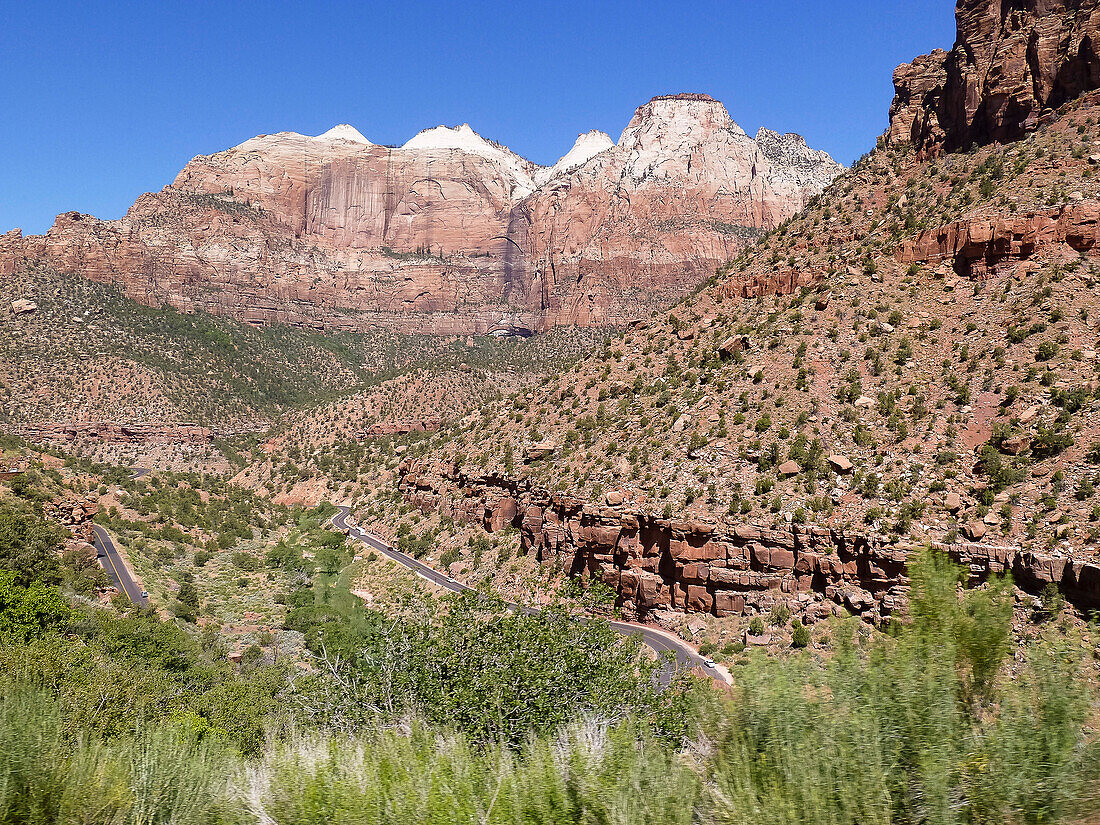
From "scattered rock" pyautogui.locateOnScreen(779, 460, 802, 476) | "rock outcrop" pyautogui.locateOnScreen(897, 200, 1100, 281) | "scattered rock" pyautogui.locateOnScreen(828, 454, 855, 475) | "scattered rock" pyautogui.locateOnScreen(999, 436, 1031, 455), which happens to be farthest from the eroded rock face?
"scattered rock" pyautogui.locateOnScreen(779, 460, 802, 476)

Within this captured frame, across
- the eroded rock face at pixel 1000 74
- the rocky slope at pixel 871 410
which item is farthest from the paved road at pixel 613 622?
the eroded rock face at pixel 1000 74

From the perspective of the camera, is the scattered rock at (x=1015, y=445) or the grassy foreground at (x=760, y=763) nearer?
the grassy foreground at (x=760, y=763)

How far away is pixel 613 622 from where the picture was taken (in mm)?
34000

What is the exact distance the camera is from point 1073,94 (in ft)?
137

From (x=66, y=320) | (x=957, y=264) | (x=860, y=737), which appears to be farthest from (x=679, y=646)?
(x=66, y=320)

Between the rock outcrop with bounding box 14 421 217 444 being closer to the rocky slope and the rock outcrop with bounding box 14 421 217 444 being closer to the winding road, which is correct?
the winding road

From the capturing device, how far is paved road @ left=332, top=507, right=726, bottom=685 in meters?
25.5

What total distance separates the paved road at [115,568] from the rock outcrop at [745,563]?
24.2 m

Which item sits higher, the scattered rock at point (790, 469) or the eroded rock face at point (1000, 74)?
the eroded rock face at point (1000, 74)

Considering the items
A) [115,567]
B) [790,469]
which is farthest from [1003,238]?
[115,567]

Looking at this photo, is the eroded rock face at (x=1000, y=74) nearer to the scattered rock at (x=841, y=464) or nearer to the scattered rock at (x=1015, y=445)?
the scattered rock at (x=1015, y=445)

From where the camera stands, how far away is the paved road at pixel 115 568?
132ft

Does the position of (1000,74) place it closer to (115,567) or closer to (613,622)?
(613,622)

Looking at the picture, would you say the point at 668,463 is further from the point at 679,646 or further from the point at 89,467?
the point at 89,467
